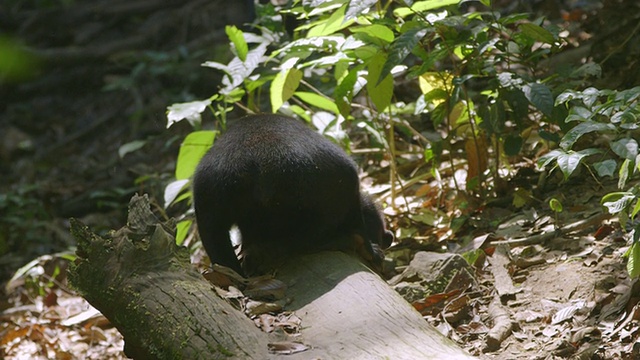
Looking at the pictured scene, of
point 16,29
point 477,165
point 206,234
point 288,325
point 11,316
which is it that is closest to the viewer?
point 288,325

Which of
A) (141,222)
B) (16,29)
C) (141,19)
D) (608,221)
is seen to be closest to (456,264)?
(608,221)

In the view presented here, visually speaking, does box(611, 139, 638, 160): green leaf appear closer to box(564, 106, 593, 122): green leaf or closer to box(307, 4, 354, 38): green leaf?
box(564, 106, 593, 122): green leaf

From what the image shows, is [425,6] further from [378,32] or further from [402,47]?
[402,47]

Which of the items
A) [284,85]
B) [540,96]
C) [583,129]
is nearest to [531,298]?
[583,129]

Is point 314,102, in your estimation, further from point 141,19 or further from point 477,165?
point 141,19

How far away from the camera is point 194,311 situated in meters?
2.86

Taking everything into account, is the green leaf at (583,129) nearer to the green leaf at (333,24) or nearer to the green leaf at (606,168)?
the green leaf at (606,168)

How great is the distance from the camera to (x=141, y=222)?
3.09 metres

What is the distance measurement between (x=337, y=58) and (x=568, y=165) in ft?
5.40

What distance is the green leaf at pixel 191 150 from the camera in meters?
4.94

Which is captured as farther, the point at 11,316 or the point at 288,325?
the point at 11,316

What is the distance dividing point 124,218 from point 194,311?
507cm

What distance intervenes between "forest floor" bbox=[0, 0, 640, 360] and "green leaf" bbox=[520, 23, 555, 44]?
934mm

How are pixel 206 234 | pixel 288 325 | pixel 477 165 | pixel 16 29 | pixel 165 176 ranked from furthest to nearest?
pixel 16 29 → pixel 165 176 → pixel 477 165 → pixel 206 234 → pixel 288 325
